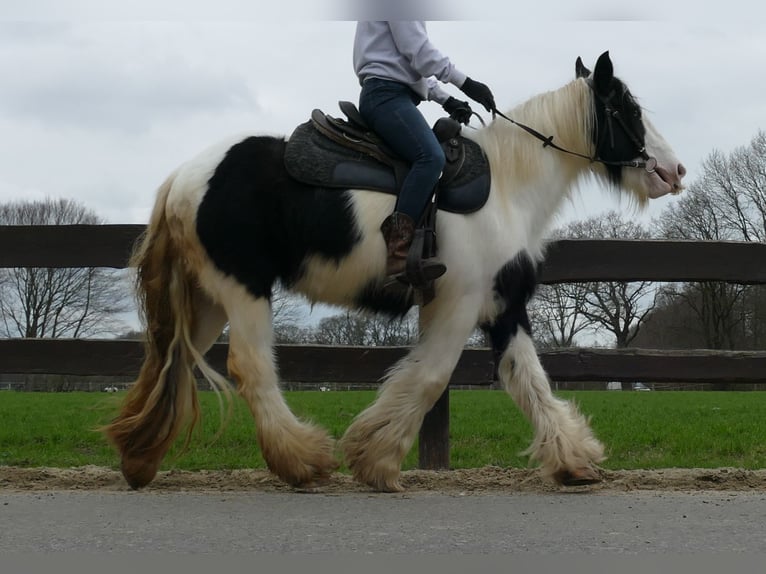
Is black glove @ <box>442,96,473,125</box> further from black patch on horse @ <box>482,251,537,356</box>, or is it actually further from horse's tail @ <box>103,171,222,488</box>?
horse's tail @ <box>103,171,222,488</box>

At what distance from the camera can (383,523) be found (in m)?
3.58

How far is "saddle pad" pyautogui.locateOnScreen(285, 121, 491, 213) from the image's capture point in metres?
4.84

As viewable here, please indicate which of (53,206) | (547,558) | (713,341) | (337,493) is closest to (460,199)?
(337,493)

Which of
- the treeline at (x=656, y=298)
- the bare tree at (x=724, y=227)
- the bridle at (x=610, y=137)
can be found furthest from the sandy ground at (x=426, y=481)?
the bare tree at (x=724, y=227)

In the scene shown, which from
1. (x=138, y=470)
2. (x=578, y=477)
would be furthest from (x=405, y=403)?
(x=138, y=470)

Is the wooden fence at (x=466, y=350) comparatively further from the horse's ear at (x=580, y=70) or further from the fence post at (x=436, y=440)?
the horse's ear at (x=580, y=70)

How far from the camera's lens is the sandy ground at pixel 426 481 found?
199 inches

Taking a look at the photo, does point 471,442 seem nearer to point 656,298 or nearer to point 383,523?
point 383,523

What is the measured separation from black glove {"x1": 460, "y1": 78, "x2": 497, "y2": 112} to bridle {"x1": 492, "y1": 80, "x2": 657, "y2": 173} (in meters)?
0.09

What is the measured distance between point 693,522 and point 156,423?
2844 millimetres

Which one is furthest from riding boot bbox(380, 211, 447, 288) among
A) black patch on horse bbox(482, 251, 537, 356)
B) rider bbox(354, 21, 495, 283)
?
black patch on horse bbox(482, 251, 537, 356)

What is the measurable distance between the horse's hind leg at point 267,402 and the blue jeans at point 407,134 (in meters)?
0.98

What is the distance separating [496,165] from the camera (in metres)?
5.15

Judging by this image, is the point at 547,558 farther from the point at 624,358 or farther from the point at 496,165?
the point at 624,358
